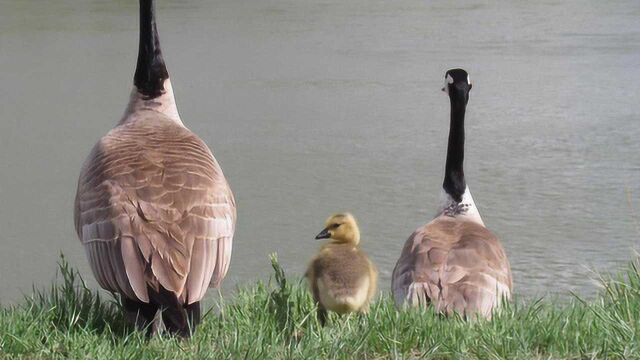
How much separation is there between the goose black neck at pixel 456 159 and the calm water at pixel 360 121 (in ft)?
2.31

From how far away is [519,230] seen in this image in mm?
6238

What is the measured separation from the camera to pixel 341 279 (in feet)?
12.2

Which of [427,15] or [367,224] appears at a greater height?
[427,15]

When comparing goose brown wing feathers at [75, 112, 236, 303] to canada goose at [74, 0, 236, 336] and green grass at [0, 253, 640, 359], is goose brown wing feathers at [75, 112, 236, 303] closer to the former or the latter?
canada goose at [74, 0, 236, 336]

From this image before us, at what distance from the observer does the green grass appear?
3146mm

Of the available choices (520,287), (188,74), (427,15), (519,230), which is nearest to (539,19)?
(427,15)

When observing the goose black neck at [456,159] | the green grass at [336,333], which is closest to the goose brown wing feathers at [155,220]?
the green grass at [336,333]

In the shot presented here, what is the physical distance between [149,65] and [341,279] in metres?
1.62

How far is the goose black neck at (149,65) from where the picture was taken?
474 cm

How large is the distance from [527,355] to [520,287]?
2.29 metres

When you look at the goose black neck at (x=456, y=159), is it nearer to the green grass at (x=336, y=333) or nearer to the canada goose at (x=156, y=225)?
the green grass at (x=336, y=333)

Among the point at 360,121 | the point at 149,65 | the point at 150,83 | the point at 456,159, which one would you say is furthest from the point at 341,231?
the point at 360,121

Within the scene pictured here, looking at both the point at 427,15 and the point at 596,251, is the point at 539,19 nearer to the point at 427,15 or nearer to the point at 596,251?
the point at 427,15

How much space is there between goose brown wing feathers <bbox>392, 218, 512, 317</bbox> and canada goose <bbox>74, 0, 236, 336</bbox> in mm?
645
